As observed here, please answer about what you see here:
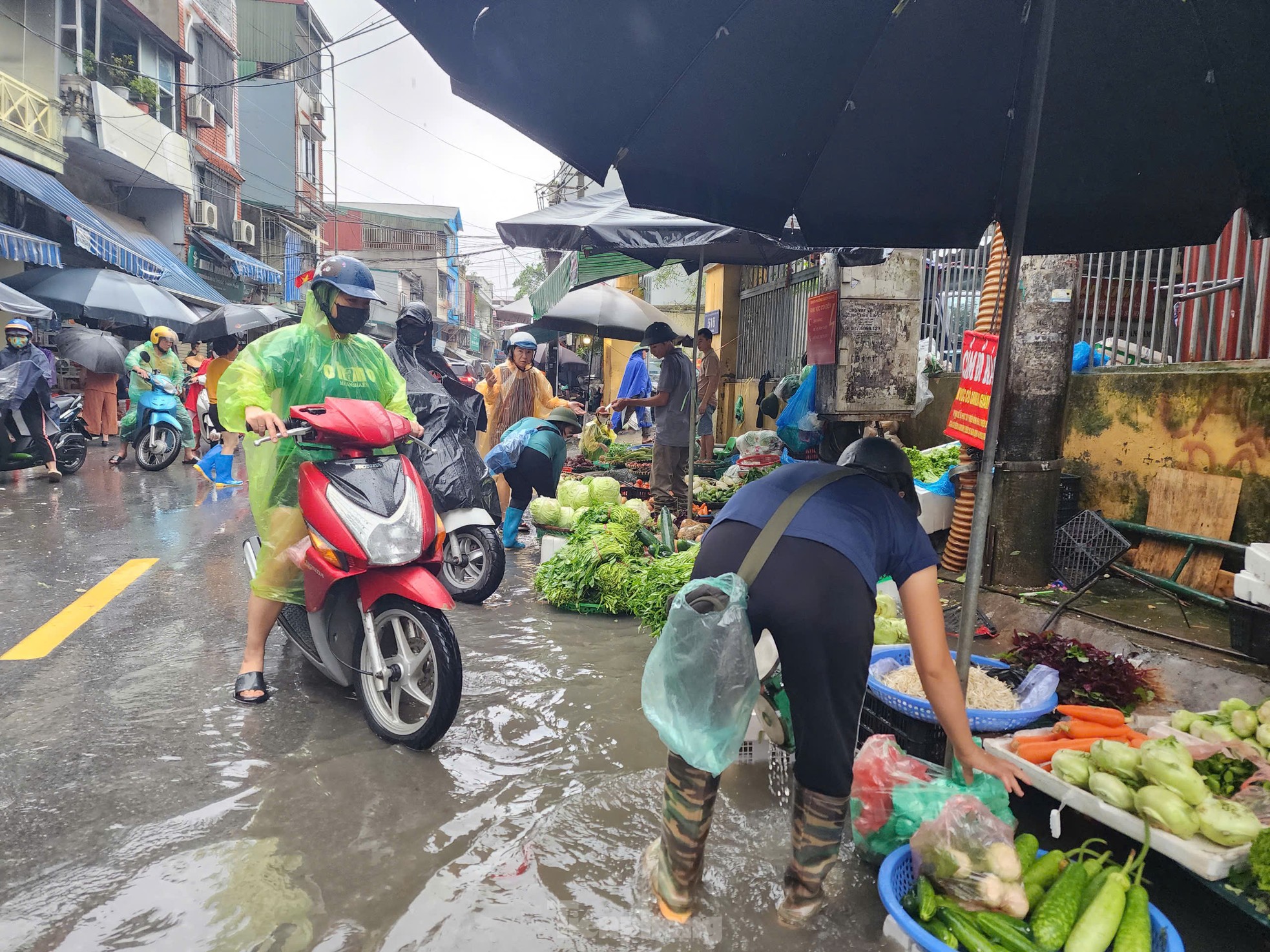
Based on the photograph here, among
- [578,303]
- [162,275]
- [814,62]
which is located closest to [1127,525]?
[814,62]

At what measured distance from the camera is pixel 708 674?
213 cm

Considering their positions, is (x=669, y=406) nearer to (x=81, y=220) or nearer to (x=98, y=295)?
(x=98, y=295)

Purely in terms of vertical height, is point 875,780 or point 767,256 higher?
point 767,256

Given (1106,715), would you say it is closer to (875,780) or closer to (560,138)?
(875,780)

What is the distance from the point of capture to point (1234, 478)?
185 inches

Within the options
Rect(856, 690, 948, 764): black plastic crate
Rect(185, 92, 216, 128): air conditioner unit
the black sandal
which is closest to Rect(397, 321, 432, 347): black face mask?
the black sandal

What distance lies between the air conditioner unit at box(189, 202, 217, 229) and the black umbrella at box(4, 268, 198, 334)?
930 centimetres

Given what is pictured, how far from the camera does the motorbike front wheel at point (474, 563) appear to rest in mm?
5551

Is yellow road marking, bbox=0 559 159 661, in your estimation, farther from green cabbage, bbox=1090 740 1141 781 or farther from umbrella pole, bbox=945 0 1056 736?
green cabbage, bbox=1090 740 1141 781

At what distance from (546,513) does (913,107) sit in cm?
477

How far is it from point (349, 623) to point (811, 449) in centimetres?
427

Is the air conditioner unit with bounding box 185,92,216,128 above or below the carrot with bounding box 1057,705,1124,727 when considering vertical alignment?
above

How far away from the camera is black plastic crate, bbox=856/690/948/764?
297cm

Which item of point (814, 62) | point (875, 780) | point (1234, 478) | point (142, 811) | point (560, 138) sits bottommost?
point (142, 811)
